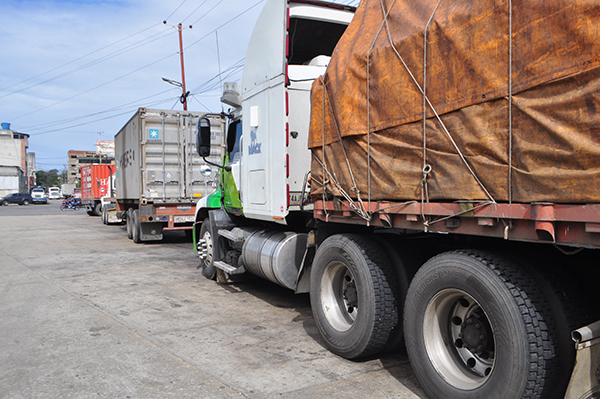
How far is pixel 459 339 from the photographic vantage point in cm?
309

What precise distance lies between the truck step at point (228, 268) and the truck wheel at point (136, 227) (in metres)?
6.88

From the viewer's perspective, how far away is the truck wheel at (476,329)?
2492mm

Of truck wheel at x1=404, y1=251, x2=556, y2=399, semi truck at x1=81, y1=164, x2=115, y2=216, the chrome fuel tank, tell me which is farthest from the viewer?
semi truck at x1=81, y1=164, x2=115, y2=216

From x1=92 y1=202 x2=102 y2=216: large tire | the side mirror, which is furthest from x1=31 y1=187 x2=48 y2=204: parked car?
the side mirror

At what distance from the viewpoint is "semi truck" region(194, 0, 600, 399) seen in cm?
227

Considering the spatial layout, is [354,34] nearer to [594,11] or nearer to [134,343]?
[594,11]

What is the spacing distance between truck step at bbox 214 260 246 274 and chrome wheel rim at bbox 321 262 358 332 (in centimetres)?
247

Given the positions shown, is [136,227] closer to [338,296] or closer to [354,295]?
[338,296]

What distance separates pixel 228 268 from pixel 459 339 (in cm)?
424

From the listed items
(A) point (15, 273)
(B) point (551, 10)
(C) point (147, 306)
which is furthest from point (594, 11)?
(A) point (15, 273)

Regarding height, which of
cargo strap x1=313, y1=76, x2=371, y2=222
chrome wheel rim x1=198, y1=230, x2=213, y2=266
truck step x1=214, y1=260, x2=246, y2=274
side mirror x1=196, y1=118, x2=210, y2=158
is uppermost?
side mirror x1=196, y1=118, x2=210, y2=158

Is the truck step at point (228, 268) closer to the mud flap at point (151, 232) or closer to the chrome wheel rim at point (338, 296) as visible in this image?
the chrome wheel rim at point (338, 296)

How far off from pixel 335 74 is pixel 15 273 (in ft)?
25.4

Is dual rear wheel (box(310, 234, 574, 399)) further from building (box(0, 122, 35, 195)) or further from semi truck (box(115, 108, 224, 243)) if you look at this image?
building (box(0, 122, 35, 195))
